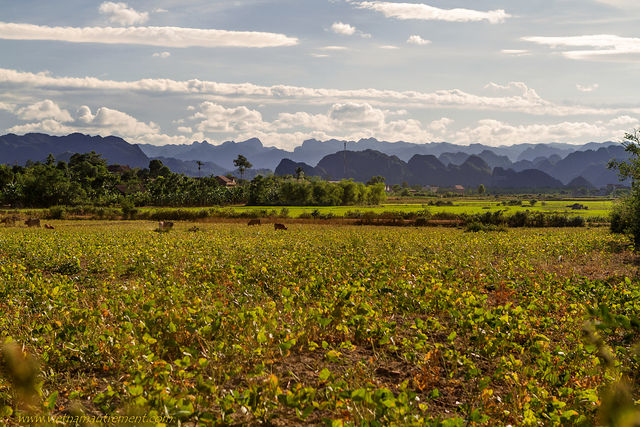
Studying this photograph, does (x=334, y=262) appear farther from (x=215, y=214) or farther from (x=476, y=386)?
(x=215, y=214)

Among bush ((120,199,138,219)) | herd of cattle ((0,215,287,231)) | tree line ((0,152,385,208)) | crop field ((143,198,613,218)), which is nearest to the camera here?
herd of cattle ((0,215,287,231))

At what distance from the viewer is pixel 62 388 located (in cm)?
700

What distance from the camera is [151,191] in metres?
112

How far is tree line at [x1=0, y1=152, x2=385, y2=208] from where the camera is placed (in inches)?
3637

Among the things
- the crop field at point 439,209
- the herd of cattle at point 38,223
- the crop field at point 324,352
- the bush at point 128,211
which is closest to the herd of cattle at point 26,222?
the herd of cattle at point 38,223

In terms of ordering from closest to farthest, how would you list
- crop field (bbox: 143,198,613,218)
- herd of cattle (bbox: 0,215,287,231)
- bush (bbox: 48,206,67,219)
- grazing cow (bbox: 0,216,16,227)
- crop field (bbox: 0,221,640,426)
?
crop field (bbox: 0,221,640,426) < herd of cattle (bbox: 0,215,287,231) < grazing cow (bbox: 0,216,16,227) < bush (bbox: 48,206,67,219) < crop field (bbox: 143,198,613,218)

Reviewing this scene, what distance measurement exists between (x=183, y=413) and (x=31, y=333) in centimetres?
548

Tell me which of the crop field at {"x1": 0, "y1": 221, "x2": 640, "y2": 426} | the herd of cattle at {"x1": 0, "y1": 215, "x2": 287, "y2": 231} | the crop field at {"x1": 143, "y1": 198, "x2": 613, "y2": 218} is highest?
the crop field at {"x1": 0, "y1": 221, "x2": 640, "y2": 426}

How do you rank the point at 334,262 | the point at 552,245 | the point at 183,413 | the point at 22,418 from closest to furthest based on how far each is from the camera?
the point at 183,413, the point at 22,418, the point at 334,262, the point at 552,245

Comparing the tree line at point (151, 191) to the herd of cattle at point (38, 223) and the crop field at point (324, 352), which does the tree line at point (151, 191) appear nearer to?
the herd of cattle at point (38, 223)

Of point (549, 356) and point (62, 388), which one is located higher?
point (549, 356)

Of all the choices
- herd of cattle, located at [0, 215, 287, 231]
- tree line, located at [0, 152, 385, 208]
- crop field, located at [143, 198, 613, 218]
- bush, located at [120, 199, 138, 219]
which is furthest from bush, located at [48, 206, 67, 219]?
crop field, located at [143, 198, 613, 218]

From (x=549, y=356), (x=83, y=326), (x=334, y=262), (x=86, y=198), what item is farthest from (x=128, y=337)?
(x=86, y=198)

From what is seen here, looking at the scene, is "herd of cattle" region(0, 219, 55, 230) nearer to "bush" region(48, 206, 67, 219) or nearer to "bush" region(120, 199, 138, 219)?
"bush" region(48, 206, 67, 219)
